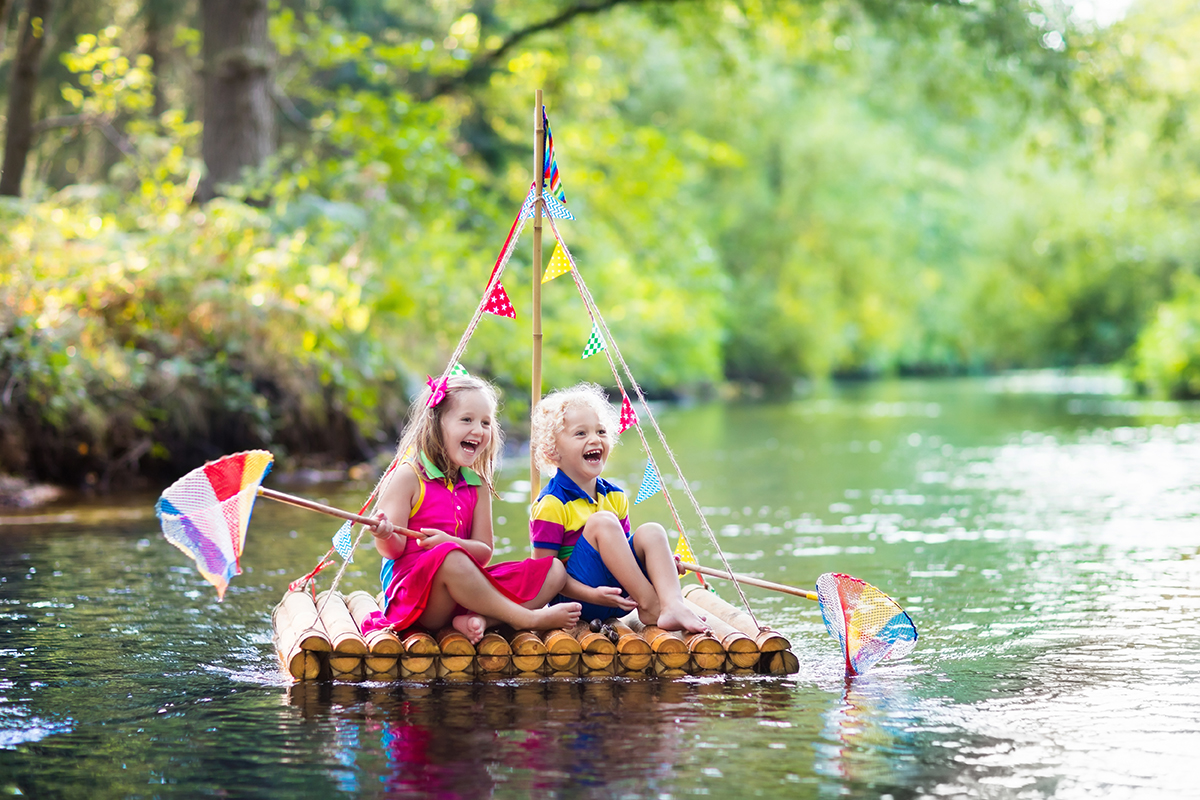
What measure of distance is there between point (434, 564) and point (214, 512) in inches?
35.4

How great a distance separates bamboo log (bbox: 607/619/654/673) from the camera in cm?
545

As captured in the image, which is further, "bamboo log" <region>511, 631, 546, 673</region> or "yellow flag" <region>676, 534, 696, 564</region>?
"yellow flag" <region>676, 534, 696, 564</region>

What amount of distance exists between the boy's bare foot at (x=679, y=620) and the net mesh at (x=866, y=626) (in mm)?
570

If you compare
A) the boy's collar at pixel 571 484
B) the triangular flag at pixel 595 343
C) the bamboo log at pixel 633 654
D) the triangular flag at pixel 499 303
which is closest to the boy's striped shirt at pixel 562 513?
the boy's collar at pixel 571 484

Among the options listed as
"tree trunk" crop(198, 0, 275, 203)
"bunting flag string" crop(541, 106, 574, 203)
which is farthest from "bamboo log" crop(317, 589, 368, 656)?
"tree trunk" crop(198, 0, 275, 203)

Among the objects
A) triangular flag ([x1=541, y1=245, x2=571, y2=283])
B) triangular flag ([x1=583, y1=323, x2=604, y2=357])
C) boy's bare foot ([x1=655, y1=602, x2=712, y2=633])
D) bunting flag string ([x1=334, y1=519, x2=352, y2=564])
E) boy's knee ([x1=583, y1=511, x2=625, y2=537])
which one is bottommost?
boy's bare foot ([x1=655, y1=602, x2=712, y2=633])

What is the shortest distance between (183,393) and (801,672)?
8641mm

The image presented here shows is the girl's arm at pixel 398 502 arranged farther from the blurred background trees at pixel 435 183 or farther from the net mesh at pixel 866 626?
the blurred background trees at pixel 435 183

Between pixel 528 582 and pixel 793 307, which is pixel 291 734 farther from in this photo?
pixel 793 307

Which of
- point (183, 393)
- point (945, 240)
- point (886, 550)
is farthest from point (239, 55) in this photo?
point (945, 240)

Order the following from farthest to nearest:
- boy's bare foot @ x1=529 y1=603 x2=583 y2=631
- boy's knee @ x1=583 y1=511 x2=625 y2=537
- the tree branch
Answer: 1. the tree branch
2. boy's knee @ x1=583 y1=511 x2=625 y2=537
3. boy's bare foot @ x1=529 y1=603 x2=583 y2=631

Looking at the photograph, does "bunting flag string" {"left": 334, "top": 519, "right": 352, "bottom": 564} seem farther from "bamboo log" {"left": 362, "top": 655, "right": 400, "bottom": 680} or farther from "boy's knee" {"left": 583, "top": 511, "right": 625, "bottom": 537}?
"boy's knee" {"left": 583, "top": 511, "right": 625, "bottom": 537}

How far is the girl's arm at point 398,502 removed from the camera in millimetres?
5672

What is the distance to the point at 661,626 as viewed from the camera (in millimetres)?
5734
